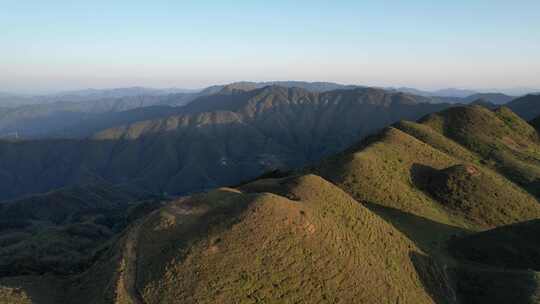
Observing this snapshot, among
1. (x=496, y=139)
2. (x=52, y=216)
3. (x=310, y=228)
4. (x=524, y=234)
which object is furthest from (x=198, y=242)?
(x=52, y=216)

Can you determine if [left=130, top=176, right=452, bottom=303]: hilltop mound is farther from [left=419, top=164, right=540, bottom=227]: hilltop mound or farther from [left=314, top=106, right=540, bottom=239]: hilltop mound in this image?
[left=419, top=164, right=540, bottom=227]: hilltop mound

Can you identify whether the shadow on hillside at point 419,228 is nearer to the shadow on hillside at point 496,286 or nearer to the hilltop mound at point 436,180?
the hilltop mound at point 436,180

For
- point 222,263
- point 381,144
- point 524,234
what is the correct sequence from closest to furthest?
point 222,263 < point 524,234 < point 381,144

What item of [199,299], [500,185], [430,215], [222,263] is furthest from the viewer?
[500,185]

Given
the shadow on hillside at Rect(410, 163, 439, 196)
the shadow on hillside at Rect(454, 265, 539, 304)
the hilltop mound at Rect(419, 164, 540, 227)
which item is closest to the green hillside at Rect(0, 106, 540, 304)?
the shadow on hillside at Rect(454, 265, 539, 304)

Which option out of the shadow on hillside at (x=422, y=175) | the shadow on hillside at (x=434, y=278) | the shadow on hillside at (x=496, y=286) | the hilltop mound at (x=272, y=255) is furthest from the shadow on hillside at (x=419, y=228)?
the shadow on hillside at (x=422, y=175)

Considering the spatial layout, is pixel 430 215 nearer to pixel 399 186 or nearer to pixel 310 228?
pixel 399 186
